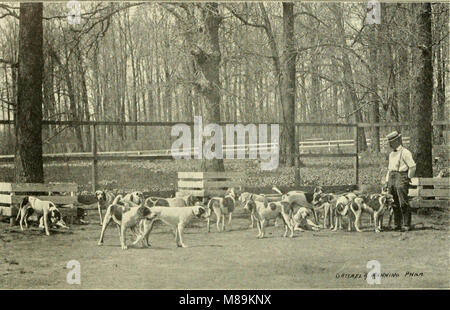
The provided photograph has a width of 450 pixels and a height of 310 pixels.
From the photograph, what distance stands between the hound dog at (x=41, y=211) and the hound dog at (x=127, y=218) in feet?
3.08

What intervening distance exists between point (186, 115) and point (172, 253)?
2756 mm

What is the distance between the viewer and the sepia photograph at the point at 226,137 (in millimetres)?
7309

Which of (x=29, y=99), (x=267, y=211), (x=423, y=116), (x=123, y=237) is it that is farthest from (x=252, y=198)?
(x=29, y=99)

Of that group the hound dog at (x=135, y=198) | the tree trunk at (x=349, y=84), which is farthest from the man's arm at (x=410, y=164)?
the hound dog at (x=135, y=198)

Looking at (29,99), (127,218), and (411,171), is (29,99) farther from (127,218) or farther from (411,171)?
(411,171)

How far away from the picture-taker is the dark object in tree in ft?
27.9

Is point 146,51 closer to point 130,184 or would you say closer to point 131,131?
point 131,131

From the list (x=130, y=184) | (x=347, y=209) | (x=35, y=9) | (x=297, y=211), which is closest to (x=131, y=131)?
(x=130, y=184)

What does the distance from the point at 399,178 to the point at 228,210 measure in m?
2.55

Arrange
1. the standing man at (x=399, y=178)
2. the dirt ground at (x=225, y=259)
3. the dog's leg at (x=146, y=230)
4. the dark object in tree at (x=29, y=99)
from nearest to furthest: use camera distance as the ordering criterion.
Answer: the dirt ground at (x=225, y=259)
the dog's leg at (x=146, y=230)
the standing man at (x=399, y=178)
the dark object in tree at (x=29, y=99)

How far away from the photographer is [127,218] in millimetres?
7273

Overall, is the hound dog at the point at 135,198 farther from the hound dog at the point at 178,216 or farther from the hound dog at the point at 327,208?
the hound dog at the point at 327,208

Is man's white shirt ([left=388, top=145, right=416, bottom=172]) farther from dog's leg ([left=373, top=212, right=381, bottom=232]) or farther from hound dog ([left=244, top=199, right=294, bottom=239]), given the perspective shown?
hound dog ([left=244, top=199, right=294, bottom=239])

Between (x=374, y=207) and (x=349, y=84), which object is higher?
(x=349, y=84)
